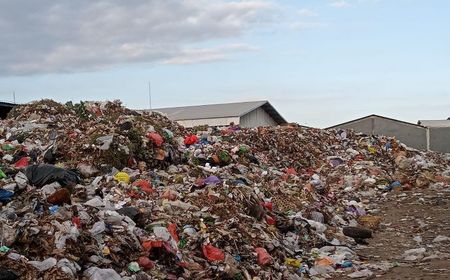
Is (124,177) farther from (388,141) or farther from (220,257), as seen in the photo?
(388,141)

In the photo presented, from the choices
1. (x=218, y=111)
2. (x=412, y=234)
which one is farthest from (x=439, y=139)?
(x=412, y=234)

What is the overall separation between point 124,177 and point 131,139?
1.49 m

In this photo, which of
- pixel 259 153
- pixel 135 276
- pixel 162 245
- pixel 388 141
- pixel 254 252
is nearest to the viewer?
pixel 135 276

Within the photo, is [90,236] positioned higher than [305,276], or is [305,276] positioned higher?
[90,236]

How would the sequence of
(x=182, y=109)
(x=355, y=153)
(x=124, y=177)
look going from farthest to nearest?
(x=182, y=109) → (x=355, y=153) → (x=124, y=177)

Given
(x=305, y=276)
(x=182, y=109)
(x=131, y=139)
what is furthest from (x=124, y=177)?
(x=182, y=109)

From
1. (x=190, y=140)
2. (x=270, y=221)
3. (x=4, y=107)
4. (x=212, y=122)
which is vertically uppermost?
(x=4, y=107)

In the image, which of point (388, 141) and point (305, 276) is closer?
point (305, 276)

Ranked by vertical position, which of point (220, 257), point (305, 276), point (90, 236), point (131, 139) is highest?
point (131, 139)

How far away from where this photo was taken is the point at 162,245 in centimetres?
482

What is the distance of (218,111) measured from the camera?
24.5 meters

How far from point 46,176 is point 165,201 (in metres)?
1.43

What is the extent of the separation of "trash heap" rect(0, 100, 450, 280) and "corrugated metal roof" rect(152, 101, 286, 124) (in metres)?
10.5

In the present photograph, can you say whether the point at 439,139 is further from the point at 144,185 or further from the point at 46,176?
the point at 46,176
